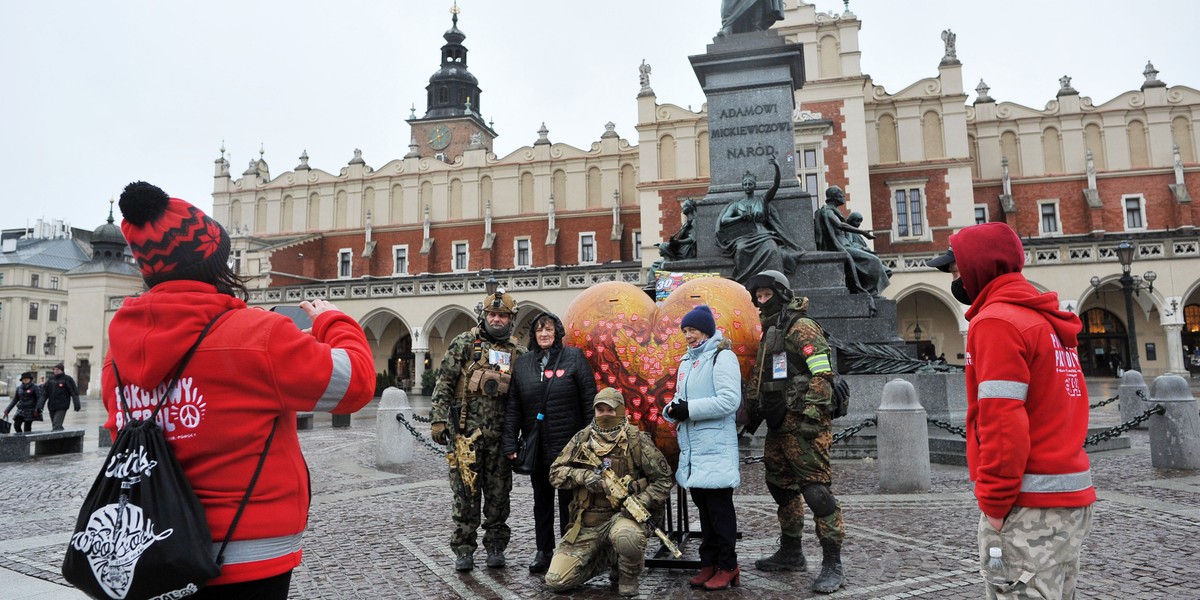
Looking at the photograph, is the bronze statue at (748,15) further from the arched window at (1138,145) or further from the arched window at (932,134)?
the arched window at (1138,145)

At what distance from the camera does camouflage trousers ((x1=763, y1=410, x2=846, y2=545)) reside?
12.2 ft

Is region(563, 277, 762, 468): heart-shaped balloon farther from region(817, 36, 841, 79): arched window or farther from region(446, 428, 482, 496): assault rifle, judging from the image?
region(817, 36, 841, 79): arched window

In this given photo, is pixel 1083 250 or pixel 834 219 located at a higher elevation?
pixel 1083 250

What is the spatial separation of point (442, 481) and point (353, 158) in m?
36.9

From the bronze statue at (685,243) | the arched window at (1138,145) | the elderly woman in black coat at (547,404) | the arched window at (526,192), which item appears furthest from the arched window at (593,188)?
the elderly woman in black coat at (547,404)

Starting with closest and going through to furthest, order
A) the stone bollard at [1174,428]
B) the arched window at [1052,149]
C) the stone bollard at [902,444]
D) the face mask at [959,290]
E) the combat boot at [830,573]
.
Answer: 1. the face mask at [959,290]
2. the combat boot at [830,573]
3. the stone bollard at [902,444]
4. the stone bollard at [1174,428]
5. the arched window at [1052,149]

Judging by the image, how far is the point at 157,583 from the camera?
5.42 ft

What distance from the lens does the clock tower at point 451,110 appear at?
2079 inches

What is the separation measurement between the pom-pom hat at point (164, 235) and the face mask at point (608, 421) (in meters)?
2.28

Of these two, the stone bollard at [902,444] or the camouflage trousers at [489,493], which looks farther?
the stone bollard at [902,444]

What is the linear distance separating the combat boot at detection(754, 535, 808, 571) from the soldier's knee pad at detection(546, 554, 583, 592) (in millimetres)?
1050

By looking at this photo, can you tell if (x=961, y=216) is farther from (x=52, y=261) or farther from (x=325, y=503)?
(x=52, y=261)

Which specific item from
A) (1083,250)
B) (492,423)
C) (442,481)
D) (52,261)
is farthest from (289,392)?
(52,261)

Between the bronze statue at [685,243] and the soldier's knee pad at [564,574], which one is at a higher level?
the bronze statue at [685,243]
